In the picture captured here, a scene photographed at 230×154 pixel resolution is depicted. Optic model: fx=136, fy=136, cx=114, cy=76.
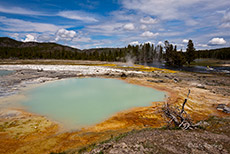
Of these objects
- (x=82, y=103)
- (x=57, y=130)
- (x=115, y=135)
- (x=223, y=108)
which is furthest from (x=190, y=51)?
(x=57, y=130)

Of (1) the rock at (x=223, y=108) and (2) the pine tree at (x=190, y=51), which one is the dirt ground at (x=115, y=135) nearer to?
(1) the rock at (x=223, y=108)

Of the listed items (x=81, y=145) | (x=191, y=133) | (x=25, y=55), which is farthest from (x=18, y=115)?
(x=25, y=55)

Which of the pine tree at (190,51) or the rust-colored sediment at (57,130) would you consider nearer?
the rust-colored sediment at (57,130)

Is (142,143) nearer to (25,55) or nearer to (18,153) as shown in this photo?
(18,153)

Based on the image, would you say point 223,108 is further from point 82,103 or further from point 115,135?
point 82,103

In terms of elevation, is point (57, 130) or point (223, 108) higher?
point (223, 108)

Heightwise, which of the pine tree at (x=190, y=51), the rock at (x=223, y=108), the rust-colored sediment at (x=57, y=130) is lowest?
the rust-colored sediment at (x=57, y=130)

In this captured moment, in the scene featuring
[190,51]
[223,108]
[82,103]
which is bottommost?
[82,103]

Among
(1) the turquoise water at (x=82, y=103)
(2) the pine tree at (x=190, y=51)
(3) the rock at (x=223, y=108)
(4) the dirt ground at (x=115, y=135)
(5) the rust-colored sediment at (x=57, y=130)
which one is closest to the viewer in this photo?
(4) the dirt ground at (x=115, y=135)

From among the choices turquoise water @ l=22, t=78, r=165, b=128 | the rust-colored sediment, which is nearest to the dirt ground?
the rust-colored sediment

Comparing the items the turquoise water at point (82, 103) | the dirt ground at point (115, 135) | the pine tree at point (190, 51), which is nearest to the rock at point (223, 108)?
the dirt ground at point (115, 135)

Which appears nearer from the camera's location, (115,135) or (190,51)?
(115,135)

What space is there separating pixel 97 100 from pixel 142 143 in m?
9.61

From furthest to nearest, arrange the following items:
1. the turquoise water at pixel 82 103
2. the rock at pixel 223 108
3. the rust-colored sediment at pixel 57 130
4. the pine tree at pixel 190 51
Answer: the pine tree at pixel 190 51 < the rock at pixel 223 108 < the turquoise water at pixel 82 103 < the rust-colored sediment at pixel 57 130
